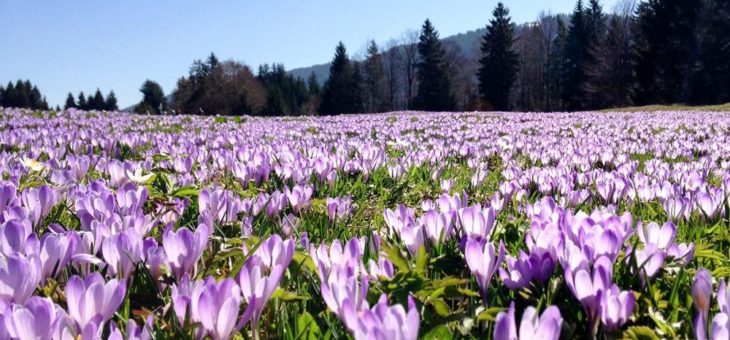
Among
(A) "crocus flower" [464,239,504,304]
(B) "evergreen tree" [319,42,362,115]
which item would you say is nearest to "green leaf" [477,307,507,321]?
(A) "crocus flower" [464,239,504,304]

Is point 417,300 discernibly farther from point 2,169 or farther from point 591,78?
point 591,78

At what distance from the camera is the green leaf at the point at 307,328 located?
1286mm

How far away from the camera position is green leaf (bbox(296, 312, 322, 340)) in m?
1.29

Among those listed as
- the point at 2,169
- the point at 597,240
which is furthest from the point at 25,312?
the point at 2,169

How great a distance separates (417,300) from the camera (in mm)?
1378

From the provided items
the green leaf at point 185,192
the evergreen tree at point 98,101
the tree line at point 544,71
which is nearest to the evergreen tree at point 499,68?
the tree line at point 544,71

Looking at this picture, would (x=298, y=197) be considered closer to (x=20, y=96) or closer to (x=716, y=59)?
(x=716, y=59)

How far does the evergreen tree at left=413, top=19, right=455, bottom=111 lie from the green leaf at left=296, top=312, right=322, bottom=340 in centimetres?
7362

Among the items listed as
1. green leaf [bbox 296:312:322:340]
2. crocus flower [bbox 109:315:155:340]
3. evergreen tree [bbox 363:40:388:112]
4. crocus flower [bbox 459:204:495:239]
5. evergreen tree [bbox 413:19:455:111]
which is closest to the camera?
crocus flower [bbox 109:315:155:340]

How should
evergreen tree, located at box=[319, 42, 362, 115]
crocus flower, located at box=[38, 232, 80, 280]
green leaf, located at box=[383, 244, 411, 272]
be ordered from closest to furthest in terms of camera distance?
crocus flower, located at box=[38, 232, 80, 280] < green leaf, located at box=[383, 244, 411, 272] < evergreen tree, located at box=[319, 42, 362, 115]

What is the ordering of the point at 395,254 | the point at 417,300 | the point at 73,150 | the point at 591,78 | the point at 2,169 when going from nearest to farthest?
the point at 417,300, the point at 395,254, the point at 2,169, the point at 73,150, the point at 591,78

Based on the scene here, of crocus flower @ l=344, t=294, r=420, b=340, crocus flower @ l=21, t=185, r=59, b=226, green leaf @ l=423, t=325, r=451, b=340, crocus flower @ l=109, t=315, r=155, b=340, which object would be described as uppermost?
crocus flower @ l=21, t=185, r=59, b=226

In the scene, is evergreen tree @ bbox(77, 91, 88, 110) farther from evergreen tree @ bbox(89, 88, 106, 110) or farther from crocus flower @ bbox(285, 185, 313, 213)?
crocus flower @ bbox(285, 185, 313, 213)

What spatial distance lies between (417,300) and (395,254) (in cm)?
19
